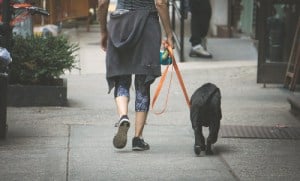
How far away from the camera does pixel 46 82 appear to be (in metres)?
8.48

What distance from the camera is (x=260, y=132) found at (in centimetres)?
739

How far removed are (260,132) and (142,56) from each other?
1.71 meters

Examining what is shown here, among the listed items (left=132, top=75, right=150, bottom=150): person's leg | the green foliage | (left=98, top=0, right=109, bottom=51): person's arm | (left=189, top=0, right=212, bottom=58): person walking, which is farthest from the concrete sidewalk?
(left=189, top=0, right=212, bottom=58): person walking

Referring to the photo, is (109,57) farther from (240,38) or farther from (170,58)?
(240,38)

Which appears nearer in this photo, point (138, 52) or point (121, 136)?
point (121, 136)

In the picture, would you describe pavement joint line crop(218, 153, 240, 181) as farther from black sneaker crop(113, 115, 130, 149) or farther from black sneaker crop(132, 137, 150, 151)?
black sneaker crop(113, 115, 130, 149)

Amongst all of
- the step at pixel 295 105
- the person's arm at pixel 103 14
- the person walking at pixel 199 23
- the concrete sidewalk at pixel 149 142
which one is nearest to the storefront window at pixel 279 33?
the concrete sidewalk at pixel 149 142

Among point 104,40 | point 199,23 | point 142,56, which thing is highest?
point 104,40

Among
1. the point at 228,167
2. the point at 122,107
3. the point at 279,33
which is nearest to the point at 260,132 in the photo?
the point at 228,167

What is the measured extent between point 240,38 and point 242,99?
6.62 m

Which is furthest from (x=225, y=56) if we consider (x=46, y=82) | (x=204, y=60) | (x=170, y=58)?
(x=170, y=58)

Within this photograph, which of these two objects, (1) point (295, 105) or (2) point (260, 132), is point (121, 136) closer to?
(2) point (260, 132)

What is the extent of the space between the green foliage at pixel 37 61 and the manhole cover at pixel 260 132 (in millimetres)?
2078

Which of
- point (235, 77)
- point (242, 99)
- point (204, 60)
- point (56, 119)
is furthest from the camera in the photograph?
point (204, 60)
